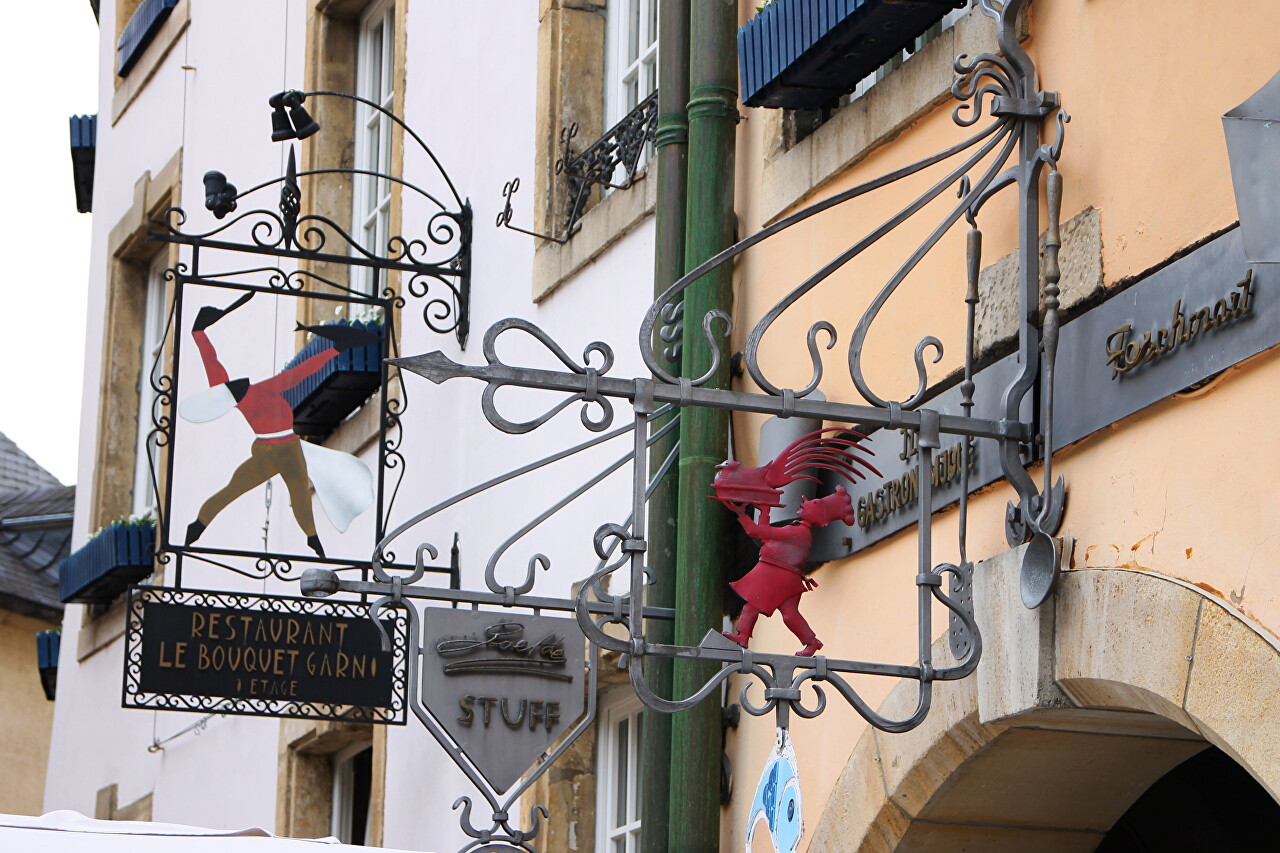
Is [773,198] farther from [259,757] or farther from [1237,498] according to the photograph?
[259,757]

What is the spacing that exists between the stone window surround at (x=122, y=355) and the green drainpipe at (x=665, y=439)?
625 centimetres

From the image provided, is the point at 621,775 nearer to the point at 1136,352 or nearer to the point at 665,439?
the point at 665,439

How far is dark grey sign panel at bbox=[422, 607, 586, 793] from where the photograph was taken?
549 centimetres

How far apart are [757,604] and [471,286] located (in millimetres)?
3254

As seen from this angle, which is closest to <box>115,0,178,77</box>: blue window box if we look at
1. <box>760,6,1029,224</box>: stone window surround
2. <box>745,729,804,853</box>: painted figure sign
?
<box>760,6,1029,224</box>: stone window surround

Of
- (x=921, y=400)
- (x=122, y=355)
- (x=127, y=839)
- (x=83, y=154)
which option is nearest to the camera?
(x=127, y=839)

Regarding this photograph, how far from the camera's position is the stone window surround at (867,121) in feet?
16.6

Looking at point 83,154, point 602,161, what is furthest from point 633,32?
point 83,154

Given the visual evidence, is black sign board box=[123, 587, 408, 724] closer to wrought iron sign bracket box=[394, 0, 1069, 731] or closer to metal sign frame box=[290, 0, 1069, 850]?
metal sign frame box=[290, 0, 1069, 850]

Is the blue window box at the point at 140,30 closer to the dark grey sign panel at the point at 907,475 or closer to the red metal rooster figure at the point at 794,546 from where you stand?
the dark grey sign panel at the point at 907,475

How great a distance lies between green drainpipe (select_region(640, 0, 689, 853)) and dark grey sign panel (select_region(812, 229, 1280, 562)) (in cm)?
103

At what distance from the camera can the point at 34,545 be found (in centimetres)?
1798

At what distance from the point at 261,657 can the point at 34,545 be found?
37.8 ft

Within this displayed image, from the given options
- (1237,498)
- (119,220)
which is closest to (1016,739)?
(1237,498)
